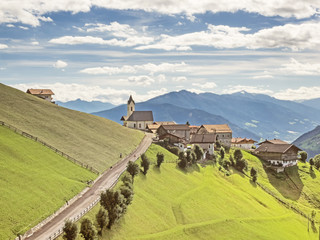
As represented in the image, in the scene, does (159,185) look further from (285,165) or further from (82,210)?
(285,165)

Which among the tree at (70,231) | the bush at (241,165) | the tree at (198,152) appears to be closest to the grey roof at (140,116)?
the tree at (198,152)

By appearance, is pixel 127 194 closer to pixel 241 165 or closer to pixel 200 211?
pixel 200 211

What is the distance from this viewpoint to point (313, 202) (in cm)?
13762

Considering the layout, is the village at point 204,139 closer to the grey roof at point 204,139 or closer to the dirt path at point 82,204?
the grey roof at point 204,139

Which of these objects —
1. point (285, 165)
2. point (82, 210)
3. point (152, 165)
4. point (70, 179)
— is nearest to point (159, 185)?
point (152, 165)

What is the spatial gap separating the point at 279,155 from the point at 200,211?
9271 centimetres

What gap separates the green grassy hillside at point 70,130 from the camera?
331ft

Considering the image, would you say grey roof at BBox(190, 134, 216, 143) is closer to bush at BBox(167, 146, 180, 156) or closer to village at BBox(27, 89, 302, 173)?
village at BBox(27, 89, 302, 173)

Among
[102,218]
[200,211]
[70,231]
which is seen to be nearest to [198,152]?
[200,211]

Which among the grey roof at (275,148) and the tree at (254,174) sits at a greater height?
the grey roof at (275,148)

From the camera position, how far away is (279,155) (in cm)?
16538

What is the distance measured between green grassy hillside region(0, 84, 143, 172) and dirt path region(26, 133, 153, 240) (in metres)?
4.36

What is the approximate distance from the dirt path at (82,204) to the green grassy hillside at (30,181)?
1744 mm

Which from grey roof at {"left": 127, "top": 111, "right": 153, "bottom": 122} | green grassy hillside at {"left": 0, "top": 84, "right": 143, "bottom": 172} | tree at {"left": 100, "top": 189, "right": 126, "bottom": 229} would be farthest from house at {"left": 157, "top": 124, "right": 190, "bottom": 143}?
tree at {"left": 100, "top": 189, "right": 126, "bottom": 229}
